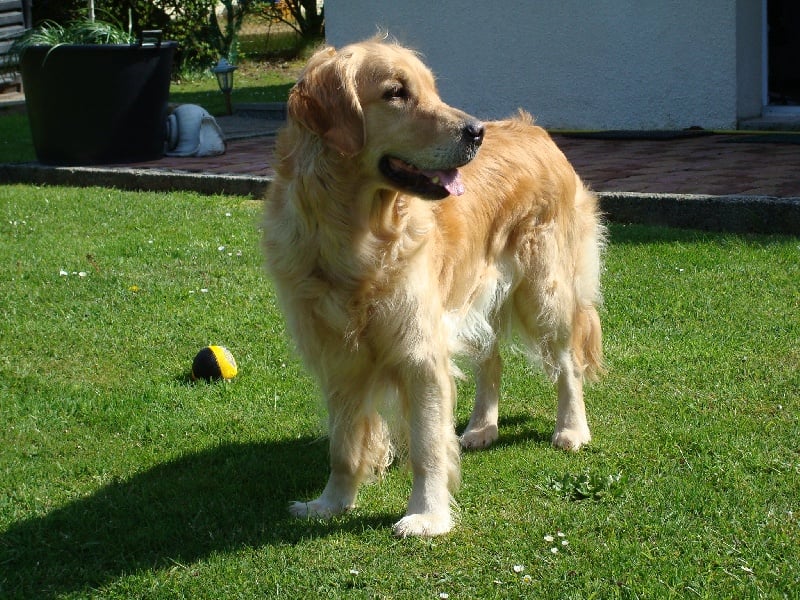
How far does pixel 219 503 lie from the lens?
3.78 metres

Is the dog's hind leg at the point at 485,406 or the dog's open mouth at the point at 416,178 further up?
the dog's open mouth at the point at 416,178

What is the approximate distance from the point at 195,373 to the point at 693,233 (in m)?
3.84

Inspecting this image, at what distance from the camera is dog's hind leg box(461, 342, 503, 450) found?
14.4ft

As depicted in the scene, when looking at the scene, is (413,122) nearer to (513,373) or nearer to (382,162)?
(382,162)

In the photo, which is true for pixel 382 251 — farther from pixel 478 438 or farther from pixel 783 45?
pixel 783 45

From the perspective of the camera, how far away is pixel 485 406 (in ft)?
14.6

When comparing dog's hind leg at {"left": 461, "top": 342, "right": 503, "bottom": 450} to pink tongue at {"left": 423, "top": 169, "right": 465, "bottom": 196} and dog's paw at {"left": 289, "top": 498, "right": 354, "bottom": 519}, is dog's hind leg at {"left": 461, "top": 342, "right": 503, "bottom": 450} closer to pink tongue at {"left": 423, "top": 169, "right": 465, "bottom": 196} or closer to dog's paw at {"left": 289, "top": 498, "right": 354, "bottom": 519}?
dog's paw at {"left": 289, "top": 498, "right": 354, "bottom": 519}

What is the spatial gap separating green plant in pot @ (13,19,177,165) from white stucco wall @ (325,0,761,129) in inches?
114

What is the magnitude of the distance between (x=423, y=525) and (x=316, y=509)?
47 cm

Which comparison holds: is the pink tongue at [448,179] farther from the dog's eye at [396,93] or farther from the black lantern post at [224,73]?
the black lantern post at [224,73]

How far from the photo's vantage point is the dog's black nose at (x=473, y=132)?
3.35 meters

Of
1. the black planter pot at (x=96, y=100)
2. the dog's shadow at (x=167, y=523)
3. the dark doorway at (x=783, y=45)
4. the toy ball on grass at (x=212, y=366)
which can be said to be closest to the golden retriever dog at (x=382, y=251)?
the dog's shadow at (x=167, y=523)

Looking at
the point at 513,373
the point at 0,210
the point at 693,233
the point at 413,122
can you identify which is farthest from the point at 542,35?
the point at 413,122

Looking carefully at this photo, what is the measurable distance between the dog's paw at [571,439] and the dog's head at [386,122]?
1.41 m
